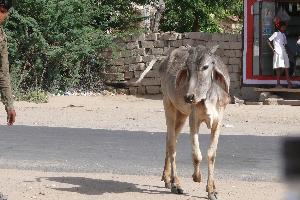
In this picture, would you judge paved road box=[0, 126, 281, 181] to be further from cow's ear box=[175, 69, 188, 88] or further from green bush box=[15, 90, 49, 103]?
green bush box=[15, 90, 49, 103]

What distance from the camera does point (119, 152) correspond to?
9.81m

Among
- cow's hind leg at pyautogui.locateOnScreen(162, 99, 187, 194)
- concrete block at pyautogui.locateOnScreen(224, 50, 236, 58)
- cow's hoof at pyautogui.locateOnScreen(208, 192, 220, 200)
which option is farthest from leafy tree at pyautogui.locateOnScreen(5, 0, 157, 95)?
cow's hoof at pyautogui.locateOnScreen(208, 192, 220, 200)

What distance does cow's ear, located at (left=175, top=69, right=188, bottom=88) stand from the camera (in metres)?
6.85

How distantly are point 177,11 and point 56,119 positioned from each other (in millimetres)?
11352

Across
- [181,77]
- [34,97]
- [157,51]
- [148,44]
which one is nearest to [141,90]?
[157,51]

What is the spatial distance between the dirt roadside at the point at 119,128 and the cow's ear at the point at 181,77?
1141 millimetres

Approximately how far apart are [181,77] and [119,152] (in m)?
3.15

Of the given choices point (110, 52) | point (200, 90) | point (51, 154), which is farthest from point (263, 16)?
point (200, 90)

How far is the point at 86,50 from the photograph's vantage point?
70.1ft

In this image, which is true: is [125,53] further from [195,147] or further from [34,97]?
[195,147]

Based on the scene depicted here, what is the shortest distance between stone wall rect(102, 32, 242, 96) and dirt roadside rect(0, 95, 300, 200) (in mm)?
729

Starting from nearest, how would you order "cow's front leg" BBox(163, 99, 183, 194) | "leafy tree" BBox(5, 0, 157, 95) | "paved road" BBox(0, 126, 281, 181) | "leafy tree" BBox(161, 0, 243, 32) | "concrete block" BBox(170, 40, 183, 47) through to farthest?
1. "cow's front leg" BBox(163, 99, 183, 194)
2. "paved road" BBox(0, 126, 281, 181)
3. "leafy tree" BBox(5, 0, 157, 95)
4. "concrete block" BBox(170, 40, 183, 47)
5. "leafy tree" BBox(161, 0, 243, 32)

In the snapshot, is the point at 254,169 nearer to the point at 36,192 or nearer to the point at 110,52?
the point at 36,192

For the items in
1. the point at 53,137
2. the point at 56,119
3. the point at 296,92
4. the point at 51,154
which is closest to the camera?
the point at 51,154
